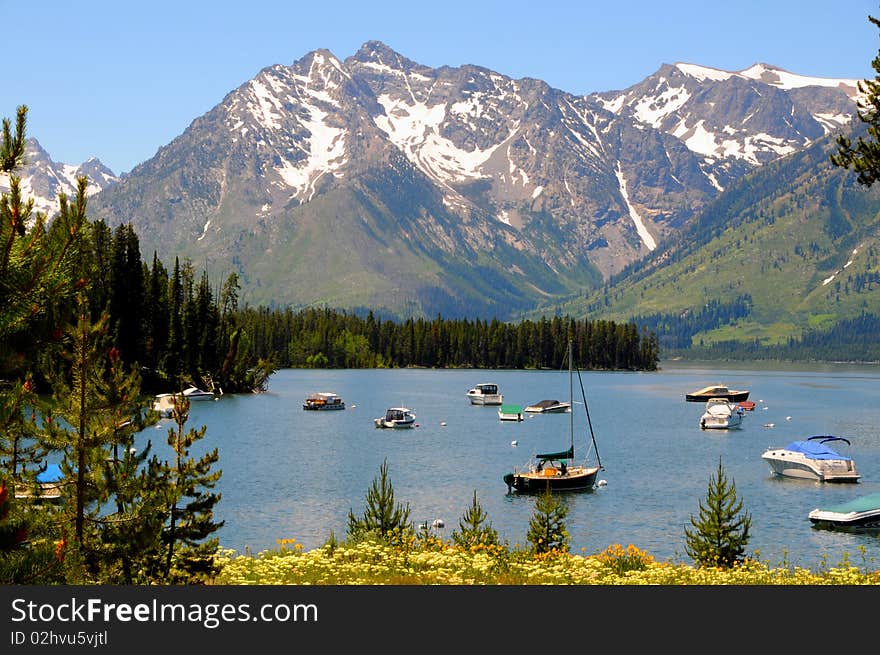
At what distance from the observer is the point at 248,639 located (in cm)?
1577

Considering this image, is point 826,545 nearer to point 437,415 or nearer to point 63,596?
point 63,596

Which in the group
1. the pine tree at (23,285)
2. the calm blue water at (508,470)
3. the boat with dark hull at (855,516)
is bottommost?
the calm blue water at (508,470)

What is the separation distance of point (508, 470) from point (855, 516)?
39573 millimetres

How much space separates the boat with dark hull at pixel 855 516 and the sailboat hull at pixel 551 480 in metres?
21.1

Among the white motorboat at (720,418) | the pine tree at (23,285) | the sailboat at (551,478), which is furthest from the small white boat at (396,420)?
the pine tree at (23,285)

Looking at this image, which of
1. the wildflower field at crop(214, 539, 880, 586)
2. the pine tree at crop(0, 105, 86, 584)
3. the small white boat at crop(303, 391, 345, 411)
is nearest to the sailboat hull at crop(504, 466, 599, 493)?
the wildflower field at crop(214, 539, 880, 586)

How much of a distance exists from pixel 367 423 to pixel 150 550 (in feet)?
413

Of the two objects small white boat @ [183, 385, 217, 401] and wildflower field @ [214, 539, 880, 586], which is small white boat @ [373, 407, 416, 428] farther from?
wildflower field @ [214, 539, 880, 586]

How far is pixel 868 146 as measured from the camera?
129 ft

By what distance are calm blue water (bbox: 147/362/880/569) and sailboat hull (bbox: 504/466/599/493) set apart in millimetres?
1118

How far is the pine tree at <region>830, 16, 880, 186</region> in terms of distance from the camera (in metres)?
38.8

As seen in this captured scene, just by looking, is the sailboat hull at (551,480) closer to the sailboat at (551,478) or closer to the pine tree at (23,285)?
the sailboat at (551,478)

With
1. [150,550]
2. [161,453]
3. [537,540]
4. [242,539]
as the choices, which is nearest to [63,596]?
[150,550]

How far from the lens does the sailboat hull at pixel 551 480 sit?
265 feet
